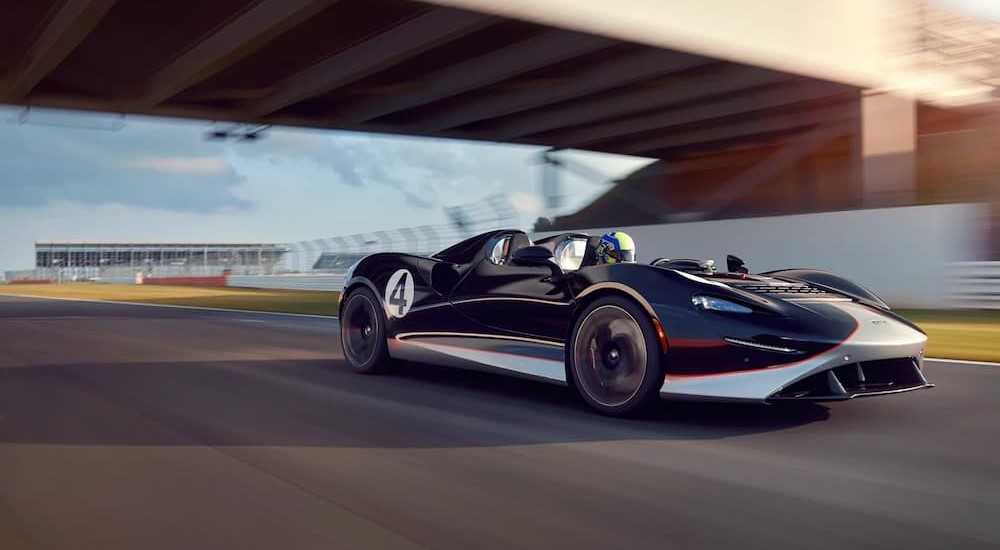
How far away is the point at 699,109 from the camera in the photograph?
23547mm

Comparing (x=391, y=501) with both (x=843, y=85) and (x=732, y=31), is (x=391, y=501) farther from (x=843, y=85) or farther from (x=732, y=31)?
(x=843, y=85)

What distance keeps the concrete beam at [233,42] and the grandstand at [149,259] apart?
14077 mm

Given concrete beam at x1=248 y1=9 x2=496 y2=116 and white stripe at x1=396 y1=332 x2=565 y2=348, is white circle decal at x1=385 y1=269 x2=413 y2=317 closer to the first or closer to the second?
white stripe at x1=396 y1=332 x2=565 y2=348

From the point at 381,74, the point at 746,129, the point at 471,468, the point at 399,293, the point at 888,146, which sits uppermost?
the point at 381,74

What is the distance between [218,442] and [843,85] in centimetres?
1859

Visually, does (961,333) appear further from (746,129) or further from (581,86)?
(746,129)

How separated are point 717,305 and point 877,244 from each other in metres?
14.3

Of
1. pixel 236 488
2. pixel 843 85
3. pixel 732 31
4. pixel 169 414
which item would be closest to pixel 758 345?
pixel 236 488

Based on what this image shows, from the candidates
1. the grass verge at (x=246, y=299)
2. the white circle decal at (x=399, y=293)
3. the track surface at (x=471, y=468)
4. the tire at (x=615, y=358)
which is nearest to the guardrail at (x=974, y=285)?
the track surface at (x=471, y=468)

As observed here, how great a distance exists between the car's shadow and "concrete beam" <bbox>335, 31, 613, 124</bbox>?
1177cm

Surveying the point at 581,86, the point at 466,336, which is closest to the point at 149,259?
the point at 581,86

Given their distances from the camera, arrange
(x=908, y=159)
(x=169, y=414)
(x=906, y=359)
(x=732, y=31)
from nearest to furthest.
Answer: (x=906, y=359) < (x=169, y=414) < (x=732, y=31) < (x=908, y=159)

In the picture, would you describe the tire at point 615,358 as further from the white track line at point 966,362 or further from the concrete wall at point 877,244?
the concrete wall at point 877,244

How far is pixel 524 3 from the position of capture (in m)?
14.5
